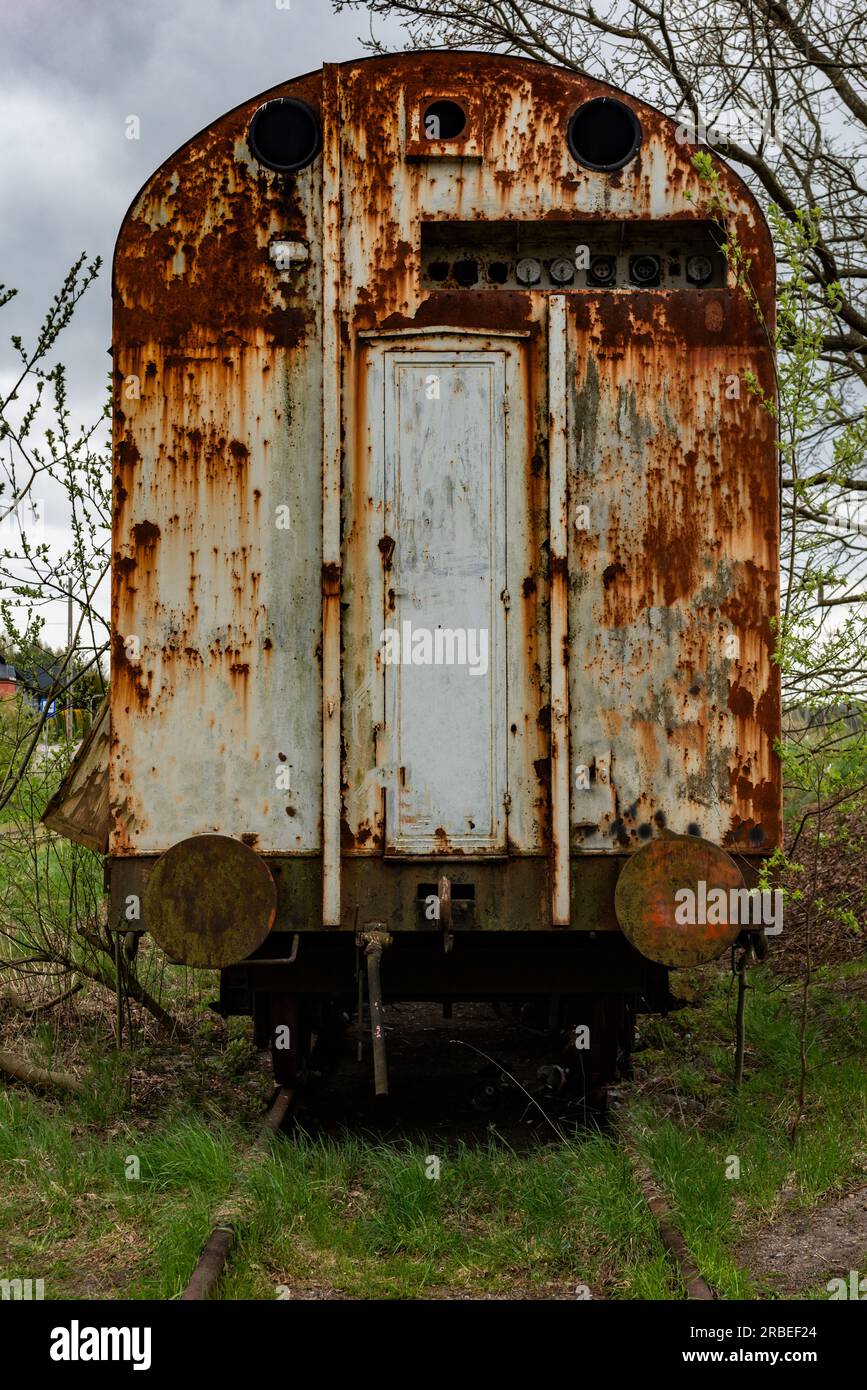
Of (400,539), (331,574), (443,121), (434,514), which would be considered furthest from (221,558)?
(443,121)

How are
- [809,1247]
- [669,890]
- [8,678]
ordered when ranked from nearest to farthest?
1. [809,1247]
2. [669,890]
3. [8,678]

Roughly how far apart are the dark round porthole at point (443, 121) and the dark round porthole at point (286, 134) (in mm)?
432

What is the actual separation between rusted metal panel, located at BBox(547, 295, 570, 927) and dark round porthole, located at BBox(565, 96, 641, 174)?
647 mm

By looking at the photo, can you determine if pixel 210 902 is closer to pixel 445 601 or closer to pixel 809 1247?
pixel 445 601

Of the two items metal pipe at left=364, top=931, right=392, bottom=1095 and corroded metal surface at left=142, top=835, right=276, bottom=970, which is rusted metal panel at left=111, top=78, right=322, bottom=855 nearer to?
corroded metal surface at left=142, top=835, right=276, bottom=970

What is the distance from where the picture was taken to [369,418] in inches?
190

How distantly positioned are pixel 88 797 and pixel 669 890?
254cm

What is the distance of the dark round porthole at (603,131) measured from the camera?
4.92 meters

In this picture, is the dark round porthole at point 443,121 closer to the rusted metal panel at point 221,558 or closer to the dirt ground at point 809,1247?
the rusted metal panel at point 221,558

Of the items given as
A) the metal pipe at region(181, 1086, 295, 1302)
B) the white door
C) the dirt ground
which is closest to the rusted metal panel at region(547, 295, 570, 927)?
the white door

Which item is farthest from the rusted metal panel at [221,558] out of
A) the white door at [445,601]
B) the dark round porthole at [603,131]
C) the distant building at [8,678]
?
the distant building at [8,678]

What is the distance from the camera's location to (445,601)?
4.79 metres

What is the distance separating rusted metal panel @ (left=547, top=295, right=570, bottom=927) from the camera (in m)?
4.70
